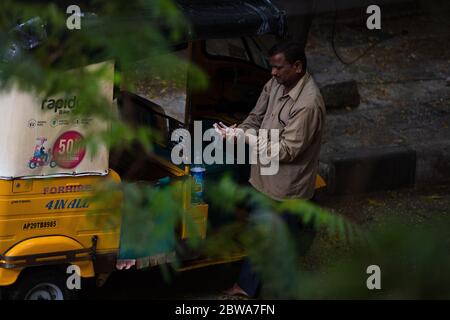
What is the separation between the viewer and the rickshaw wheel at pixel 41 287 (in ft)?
18.1

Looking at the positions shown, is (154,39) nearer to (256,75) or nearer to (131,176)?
(131,176)

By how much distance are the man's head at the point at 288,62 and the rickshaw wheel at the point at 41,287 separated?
1.91 meters

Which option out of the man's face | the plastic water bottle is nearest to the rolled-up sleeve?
the man's face

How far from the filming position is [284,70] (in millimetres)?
6008

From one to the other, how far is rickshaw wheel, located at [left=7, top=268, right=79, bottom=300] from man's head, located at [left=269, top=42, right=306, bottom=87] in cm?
191

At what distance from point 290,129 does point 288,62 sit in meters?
0.44

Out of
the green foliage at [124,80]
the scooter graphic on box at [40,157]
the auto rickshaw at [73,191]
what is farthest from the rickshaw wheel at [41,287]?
the green foliage at [124,80]

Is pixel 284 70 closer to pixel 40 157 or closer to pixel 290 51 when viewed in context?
pixel 290 51

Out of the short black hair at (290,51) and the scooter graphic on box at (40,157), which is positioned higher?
the short black hair at (290,51)

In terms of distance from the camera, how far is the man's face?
5988 mm

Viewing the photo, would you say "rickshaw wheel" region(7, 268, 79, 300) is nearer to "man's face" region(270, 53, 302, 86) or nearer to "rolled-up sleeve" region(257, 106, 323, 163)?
"rolled-up sleeve" region(257, 106, 323, 163)

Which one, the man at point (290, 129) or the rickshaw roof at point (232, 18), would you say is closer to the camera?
the rickshaw roof at point (232, 18)

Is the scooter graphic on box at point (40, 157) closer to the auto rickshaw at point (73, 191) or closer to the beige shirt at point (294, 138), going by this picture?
the auto rickshaw at point (73, 191)
